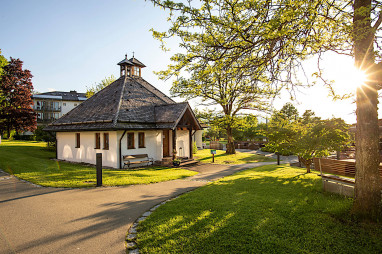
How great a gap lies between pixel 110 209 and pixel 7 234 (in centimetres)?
259

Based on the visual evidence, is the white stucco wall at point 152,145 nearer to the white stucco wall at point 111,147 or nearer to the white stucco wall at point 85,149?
the white stucco wall at point 111,147

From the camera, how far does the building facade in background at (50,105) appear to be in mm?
56719

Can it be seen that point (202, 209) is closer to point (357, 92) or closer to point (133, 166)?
point (357, 92)

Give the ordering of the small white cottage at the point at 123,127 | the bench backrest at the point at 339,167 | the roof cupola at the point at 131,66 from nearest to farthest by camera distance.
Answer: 1. the bench backrest at the point at 339,167
2. the small white cottage at the point at 123,127
3. the roof cupola at the point at 131,66

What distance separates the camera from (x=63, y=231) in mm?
5312

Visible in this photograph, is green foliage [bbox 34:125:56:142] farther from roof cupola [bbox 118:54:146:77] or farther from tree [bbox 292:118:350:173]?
tree [bbox 292:118:350:173]

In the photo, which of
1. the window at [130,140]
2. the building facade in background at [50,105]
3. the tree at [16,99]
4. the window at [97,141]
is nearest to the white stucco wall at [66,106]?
the building facade in background at [50,105]

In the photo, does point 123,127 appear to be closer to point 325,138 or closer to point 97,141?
point 97,141

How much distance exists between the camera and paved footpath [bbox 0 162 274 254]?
4695 mm

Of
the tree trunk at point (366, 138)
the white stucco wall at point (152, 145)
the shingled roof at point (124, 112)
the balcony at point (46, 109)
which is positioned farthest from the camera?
the balcony at point (46, 109)

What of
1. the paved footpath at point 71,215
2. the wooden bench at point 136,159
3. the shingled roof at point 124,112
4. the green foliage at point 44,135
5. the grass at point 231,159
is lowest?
the grass at point 231,159

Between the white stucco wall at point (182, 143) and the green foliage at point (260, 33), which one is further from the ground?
the green foliage at point (260, 33)

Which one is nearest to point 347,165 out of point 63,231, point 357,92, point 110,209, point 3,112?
point 357,92

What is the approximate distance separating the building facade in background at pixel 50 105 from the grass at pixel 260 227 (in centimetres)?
6128
